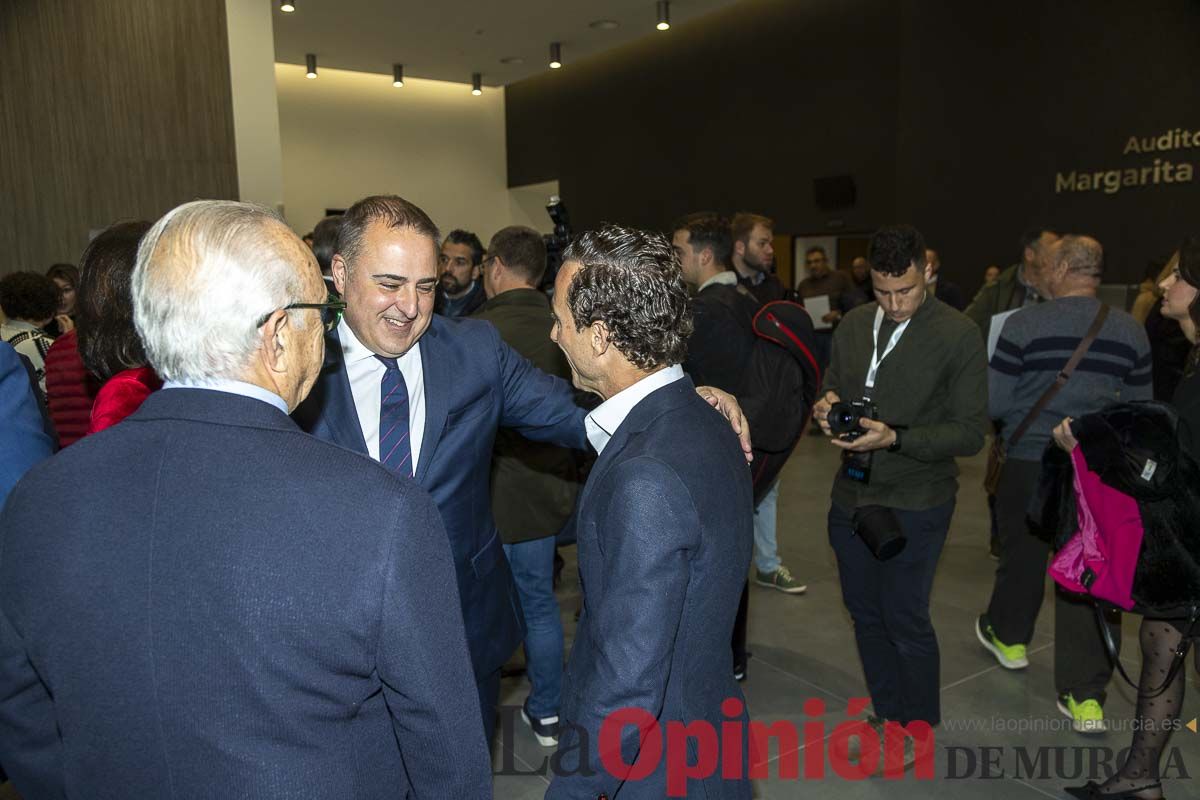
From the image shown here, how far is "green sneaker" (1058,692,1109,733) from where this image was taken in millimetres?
3068

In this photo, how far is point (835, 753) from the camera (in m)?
3.02

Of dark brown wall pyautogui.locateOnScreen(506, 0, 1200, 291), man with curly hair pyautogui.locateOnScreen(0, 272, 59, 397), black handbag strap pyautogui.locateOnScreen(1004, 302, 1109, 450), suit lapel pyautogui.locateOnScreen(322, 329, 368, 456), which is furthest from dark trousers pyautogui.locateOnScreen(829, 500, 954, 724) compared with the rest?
dark brown wall pyautogui.locateOnScreen(506, 0, 1200, 291)

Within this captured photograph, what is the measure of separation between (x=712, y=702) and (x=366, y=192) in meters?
14.6

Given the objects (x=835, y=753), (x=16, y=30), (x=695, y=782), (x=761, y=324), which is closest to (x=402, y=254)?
(x=695, y=782)

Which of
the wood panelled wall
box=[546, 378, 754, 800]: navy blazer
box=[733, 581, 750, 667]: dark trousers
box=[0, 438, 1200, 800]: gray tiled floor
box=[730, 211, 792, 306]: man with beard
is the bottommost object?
box=[0, 438, 1200, 800]: gray tiled floor

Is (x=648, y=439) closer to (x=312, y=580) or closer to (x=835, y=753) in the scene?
(x=312, y=580)

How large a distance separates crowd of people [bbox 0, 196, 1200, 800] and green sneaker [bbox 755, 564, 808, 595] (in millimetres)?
1493

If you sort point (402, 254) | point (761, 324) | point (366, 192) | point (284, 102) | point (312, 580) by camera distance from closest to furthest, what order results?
point (312, 580) < point (402, 254) < point (761, 324) < point (284, 102) < point (366, 192)

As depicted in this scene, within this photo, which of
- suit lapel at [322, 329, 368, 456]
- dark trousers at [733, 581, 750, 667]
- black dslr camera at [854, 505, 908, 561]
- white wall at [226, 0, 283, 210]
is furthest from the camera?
white wall at [226, 0, 283, 210]

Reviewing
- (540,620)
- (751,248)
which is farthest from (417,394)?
(751,248)

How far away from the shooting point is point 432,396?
1942 millimetres

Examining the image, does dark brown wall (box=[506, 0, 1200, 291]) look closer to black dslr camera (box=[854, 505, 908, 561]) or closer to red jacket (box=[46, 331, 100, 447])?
black dslr camera (box=[854, 505, 908, 561])

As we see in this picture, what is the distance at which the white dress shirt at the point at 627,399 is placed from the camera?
5.01 ft

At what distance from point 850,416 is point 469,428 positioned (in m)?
1.35
